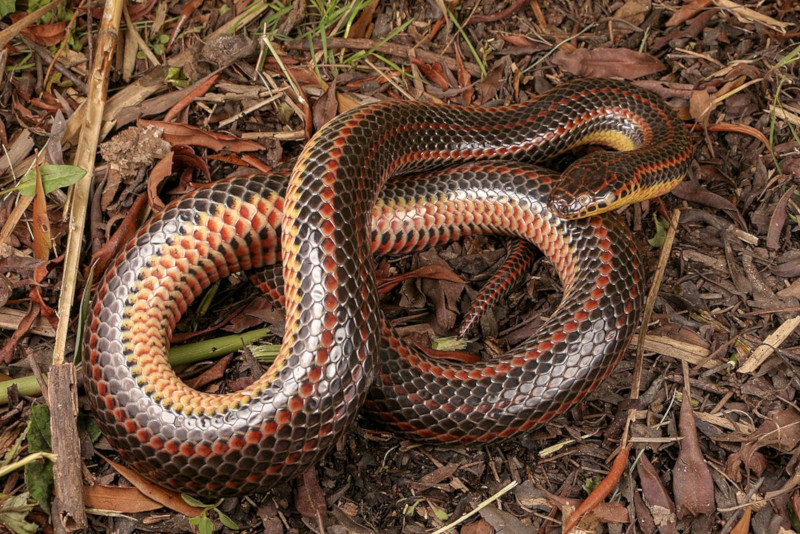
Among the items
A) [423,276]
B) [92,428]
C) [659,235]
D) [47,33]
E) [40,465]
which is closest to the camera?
[40,465]

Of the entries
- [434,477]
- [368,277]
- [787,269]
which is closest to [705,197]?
[787,269]

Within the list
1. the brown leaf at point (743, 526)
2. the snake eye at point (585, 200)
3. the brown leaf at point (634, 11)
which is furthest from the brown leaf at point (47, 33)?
the brown leaf at point (743, 526)

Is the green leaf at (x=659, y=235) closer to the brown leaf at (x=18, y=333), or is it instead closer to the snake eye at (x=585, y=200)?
the snake eye at (x=585, y=200)

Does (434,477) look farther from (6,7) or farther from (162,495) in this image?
(6,7)

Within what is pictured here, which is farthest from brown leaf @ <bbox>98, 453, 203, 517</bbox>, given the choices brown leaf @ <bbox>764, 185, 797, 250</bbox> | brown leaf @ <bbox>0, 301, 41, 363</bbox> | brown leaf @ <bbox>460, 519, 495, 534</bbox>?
brown leaf @ <bbox>764, 185, 797, 250</bbox>

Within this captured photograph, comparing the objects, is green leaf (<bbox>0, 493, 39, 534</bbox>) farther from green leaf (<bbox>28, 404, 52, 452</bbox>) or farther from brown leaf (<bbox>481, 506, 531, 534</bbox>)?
brown leaf (<bbox>481, 506, 531, 534</bbox>)

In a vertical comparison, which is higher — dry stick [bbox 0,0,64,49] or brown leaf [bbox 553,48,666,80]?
dry stick [bbox 0,0,64,49]
